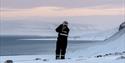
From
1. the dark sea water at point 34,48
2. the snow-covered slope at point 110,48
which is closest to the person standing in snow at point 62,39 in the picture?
the snow-covered slope at point 110,48

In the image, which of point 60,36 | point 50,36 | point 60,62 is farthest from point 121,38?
point 50,36

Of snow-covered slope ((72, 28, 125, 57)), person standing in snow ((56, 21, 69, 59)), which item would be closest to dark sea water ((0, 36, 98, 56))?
snow-covered slope ((72, 28, 125, 57))

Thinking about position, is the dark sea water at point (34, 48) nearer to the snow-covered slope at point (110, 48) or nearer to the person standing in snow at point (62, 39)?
the snow-covered slope at point (110, 48)

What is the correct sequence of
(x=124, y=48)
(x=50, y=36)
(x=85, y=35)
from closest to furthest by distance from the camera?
(x=124, y=48)
(x=85, y=35)
(x=50, y=36)

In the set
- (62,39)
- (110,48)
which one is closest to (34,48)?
(110,48)

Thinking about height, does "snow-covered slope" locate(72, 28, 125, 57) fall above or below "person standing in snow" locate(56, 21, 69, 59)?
below

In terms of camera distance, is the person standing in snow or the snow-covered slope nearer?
the person standing in snow

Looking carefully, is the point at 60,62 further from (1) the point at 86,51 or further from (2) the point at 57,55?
(1) the point at 86,51

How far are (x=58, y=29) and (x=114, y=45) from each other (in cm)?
459

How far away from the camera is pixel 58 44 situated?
851 inches

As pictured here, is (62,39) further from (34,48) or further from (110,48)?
(34,48)

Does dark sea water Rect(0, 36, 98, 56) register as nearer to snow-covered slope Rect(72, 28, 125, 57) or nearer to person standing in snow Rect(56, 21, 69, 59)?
snow-covered slope Rect(72, 28, 125, 57)

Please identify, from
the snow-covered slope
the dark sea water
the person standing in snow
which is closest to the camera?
the person standing in snow

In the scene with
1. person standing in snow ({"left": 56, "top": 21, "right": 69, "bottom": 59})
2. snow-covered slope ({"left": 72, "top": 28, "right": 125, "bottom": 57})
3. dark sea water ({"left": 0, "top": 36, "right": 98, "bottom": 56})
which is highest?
person standing in snow ({"left": 56, "top": 21, "right": 69, "bottom": 59})
